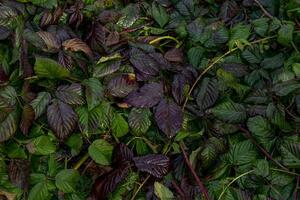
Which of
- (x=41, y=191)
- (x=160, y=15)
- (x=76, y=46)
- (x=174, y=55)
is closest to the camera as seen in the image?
(x=41, y=191)

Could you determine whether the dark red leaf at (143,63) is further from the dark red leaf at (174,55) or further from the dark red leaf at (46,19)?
the dark red leaf at (46,19)

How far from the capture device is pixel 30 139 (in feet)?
4.71

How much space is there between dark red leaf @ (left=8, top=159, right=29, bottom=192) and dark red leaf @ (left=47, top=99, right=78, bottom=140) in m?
0.14

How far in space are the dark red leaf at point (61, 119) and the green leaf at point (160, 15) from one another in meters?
0.56

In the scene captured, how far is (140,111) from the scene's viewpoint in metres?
1.49

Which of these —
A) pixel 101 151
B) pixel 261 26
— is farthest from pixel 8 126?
pixel 261 26

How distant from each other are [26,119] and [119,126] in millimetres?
284

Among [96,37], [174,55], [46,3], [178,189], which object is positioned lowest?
[178,189]

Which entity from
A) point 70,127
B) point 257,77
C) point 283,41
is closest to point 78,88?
point 70,127

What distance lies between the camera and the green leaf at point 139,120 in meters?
1.48

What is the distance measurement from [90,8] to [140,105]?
1.57 feet

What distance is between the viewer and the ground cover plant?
1.41 m

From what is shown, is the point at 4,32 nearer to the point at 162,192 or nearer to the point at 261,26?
the point at 162,192

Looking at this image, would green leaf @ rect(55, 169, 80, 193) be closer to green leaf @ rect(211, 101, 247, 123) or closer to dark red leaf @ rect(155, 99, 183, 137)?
dark red leaf @ rect(155, 99, 183, 137)
